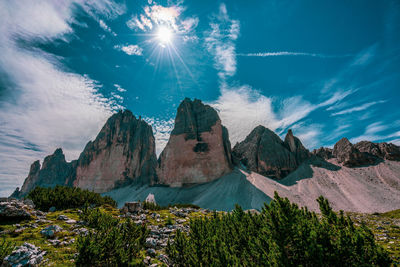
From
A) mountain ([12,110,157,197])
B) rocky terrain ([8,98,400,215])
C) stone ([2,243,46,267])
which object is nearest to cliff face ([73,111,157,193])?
mountain ([12,110,157,197])

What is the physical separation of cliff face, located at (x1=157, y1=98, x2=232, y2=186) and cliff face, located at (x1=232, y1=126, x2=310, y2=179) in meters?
15.0

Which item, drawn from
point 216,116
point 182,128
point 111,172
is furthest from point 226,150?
point 111,172

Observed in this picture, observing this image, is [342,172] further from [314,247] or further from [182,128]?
[314,247]

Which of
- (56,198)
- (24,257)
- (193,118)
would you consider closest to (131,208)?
(56,198)

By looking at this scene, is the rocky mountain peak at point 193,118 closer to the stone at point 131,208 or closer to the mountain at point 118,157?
the mountain at point 118,157

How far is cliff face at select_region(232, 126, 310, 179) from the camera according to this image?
275 ft

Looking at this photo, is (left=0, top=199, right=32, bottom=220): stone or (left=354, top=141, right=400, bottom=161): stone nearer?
(left=0, top=199, right=32, bottom=220): stone

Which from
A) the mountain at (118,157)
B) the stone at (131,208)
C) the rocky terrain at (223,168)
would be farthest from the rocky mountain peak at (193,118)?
the stone at (131,208)

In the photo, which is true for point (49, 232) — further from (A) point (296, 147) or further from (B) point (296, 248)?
(A) point (296, 147)

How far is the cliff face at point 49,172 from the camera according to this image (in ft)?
413

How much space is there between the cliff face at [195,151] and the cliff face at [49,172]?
87598 mm

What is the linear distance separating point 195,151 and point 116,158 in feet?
180

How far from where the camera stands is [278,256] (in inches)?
267

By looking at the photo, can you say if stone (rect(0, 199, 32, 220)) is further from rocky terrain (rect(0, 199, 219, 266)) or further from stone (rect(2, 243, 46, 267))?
stone (rect(2, 243, 46, 267))
